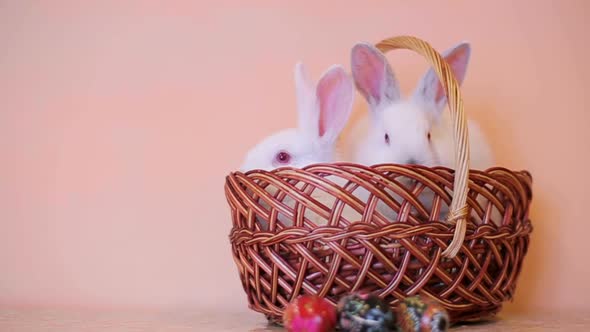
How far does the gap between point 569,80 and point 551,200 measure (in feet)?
0.78

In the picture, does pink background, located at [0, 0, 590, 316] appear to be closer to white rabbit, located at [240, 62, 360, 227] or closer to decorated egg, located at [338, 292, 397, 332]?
white rabbit, located at [240, 62, 360, 227]

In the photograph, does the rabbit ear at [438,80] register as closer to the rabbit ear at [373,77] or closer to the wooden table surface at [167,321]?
the rabbit ear at [373,77]

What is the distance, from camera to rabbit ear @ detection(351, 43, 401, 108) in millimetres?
952

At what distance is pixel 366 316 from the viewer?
2.18ft

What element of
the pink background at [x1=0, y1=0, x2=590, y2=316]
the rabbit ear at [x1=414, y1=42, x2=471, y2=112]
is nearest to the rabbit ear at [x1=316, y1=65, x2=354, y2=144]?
the rabbit ear at [x1=414, y1=42, x2=471, y2=112]

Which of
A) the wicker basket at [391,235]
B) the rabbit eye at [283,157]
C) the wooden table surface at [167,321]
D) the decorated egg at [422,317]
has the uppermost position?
the rabbit eye at [283,157]

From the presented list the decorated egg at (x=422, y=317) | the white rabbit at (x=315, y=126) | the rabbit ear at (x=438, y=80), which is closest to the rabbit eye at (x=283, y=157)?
the white rabbit at (x=315, y=126)

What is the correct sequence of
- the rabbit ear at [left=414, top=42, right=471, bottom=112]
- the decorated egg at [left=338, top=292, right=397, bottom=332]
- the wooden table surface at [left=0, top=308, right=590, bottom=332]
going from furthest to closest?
1. the rabbit ear at [left=414, top=42, right=471, bottom=112]
2. the wooden table surface at [left=0, top=308, right=590, bottom=332]
3. the decorated egg at [left=338, top=292, right=397, bottom=332]

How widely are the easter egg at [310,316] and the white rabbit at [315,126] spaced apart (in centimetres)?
27

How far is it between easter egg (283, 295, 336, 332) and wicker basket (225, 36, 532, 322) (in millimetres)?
70

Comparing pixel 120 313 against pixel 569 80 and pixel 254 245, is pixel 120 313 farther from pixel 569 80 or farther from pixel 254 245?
pixel 569 80

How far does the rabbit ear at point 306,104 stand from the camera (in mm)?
944

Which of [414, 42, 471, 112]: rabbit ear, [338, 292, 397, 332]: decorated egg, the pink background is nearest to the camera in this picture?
[338, 292, 397, 332]: decorated egg

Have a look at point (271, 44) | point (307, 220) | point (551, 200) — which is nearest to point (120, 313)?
point (307, 220)
